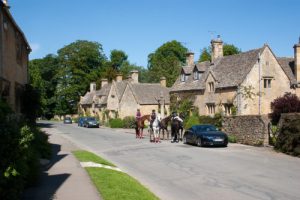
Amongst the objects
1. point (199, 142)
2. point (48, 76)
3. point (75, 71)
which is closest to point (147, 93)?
point (75, 71)

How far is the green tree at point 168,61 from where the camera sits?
9794 centimetres

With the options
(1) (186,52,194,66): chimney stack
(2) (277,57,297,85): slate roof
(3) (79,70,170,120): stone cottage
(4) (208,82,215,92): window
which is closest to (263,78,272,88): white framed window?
(2) (277,57,297,85): slate roof

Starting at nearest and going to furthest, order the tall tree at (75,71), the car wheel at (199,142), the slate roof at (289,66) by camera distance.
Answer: the car wheel at (199,142), the slate roof at (289,66), the tall tree at (75,71)

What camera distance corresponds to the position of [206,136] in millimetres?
27453

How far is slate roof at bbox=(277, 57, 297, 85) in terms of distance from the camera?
1768 inches

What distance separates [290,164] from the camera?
18922 mm

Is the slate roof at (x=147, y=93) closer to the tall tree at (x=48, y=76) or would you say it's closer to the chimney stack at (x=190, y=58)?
the chimney stack at (x=190, y=58)

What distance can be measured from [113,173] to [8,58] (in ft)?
32.6

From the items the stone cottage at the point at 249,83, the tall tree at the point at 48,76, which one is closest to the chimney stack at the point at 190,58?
the stone cottage at the point at 249,83

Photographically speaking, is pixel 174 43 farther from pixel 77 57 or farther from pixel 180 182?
pixel 180 182

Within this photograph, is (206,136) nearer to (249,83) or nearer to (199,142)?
(199,142)

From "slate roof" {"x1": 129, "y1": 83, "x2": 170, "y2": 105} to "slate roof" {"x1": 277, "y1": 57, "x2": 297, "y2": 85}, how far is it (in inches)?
880

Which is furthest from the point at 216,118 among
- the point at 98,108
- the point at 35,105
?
the point at 98,108

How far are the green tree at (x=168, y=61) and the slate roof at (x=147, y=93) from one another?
92.5ft
